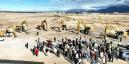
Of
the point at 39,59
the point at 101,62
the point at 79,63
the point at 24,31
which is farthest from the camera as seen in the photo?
the point at 24,31

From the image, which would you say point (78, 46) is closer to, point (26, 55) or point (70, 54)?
point (70, 54)

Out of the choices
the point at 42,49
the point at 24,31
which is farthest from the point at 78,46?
the point at 24,31

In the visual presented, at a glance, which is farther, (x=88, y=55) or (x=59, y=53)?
(x=59, y=53)

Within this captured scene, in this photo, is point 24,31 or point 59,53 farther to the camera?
point 24,31

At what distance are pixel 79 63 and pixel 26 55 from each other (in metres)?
10.6

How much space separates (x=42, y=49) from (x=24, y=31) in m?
28.5

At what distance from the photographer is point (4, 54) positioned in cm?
4172

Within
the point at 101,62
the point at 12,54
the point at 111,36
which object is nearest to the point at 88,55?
the point at 101,62

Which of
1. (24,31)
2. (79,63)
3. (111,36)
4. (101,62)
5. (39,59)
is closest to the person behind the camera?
(79,63)

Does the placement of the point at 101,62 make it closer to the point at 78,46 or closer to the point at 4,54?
the point at 78,46

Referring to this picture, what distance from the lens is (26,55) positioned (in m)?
40.7

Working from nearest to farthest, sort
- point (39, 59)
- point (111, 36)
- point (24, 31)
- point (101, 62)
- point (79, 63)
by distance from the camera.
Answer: point (79, 63)
point (101, 62)
point (39, 59)
point (111, 36)
point (24, 31)

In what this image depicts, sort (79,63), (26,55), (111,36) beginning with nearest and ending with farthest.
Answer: (79,63) → (26,55) → (111,36)

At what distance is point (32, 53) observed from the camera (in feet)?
136
